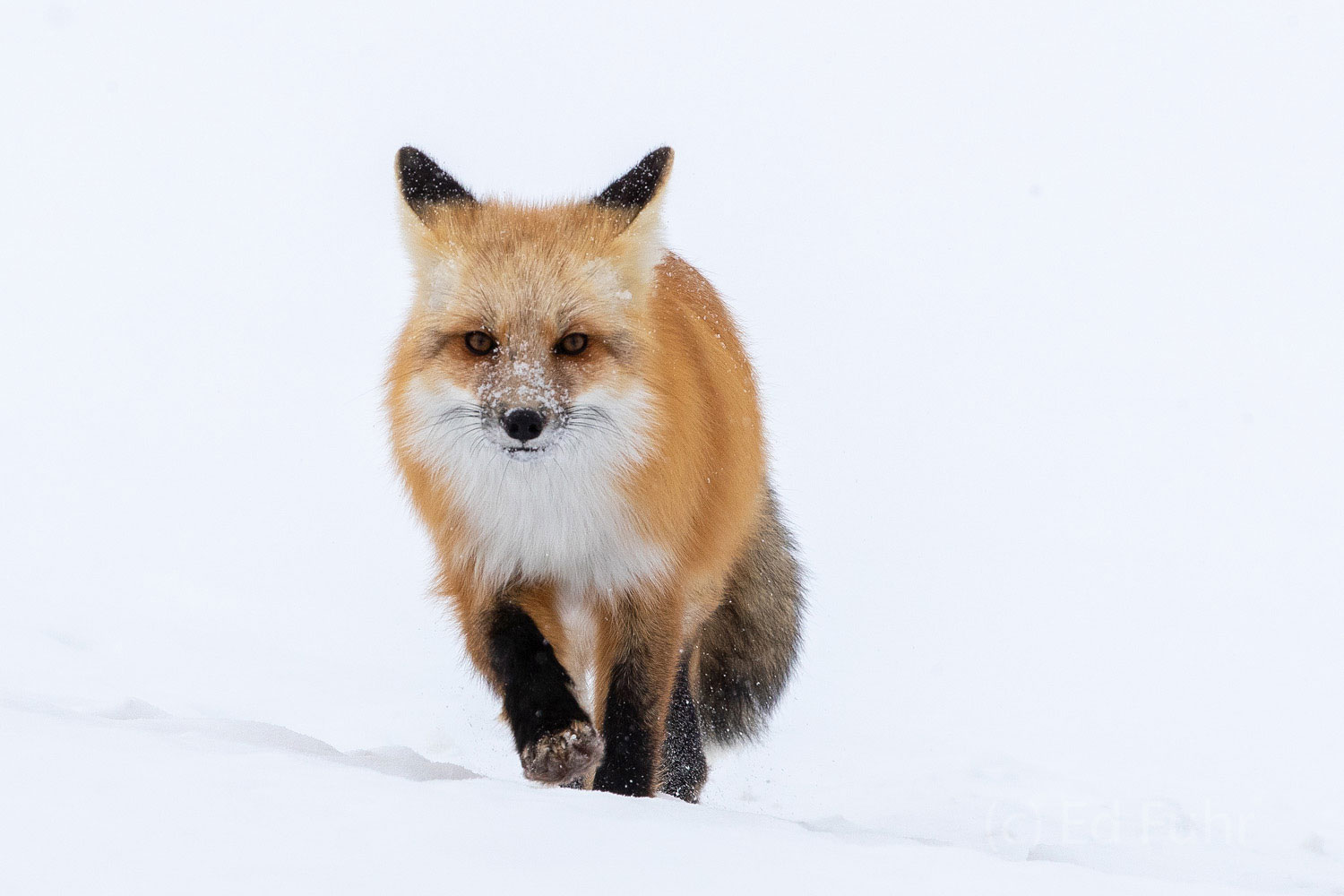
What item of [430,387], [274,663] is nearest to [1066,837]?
[430,387]

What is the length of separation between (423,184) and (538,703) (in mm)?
1735

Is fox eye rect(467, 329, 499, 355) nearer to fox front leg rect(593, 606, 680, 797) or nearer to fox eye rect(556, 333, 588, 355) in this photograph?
fox eye rect(556, 333, 588, 355)

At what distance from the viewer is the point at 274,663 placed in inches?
251

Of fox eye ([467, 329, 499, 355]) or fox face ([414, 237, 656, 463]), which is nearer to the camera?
fox face ([414, 237, 656, 463])

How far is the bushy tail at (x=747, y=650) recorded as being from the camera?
521 centimetres

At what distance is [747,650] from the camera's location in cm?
527

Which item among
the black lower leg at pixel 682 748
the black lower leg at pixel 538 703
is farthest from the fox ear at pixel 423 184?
the black lower leg at pixel 682 748

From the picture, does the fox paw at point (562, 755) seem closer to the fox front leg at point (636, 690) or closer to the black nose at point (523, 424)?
the fox front leg at point (636, 690)

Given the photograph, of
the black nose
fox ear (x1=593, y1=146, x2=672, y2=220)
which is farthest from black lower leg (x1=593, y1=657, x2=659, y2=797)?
fox ear (x1=593, y1=146, x2=672, y2=220)

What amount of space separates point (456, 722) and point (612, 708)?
2122mm

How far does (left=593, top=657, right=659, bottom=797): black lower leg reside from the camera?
3859 mm

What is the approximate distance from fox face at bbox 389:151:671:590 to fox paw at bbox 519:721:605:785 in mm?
598

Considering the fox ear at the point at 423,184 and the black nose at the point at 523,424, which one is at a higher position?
the fox ear at the point at 423,184

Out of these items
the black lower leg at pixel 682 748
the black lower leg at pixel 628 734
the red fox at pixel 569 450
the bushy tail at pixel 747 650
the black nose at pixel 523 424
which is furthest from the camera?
the bushy tail at pixel 747 650
